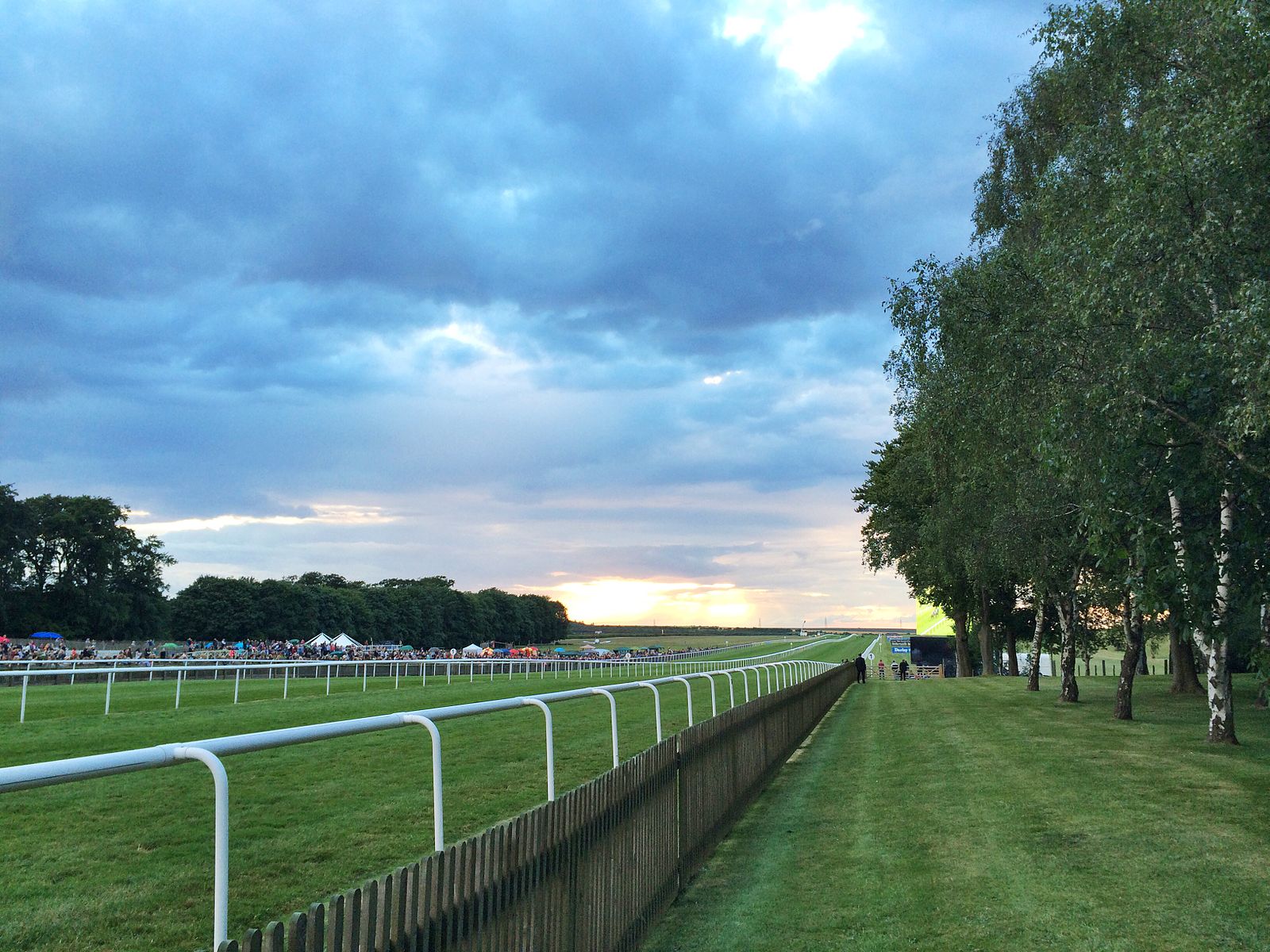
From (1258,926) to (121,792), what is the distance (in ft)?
33.9

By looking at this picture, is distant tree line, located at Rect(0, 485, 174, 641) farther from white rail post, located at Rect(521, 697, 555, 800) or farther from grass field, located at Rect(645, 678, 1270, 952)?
white rail post, located at Rect(521, 697, 555, 800)

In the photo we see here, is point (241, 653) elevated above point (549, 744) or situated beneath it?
situated beneath

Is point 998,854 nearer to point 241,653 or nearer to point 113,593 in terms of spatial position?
point 241,653

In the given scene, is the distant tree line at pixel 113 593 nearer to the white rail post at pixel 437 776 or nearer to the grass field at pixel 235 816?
the grass field at pixel 235 816

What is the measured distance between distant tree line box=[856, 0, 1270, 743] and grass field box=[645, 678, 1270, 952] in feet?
6.80

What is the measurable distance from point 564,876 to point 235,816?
19.9 feet

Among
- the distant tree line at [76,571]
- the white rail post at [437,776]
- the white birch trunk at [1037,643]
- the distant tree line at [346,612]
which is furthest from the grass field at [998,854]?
the distant tree line at [346,612]

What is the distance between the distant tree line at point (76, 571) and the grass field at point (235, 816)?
72920 mm

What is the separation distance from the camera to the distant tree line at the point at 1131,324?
38.7ft

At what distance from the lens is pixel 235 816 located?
980 centimetres

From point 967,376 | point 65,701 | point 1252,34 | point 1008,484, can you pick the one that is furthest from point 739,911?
point 65,701

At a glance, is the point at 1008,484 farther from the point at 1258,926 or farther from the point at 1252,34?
the point at 1258,926

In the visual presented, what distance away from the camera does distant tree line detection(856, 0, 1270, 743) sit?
11.8 metres

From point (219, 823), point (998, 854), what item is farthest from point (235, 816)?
point (219, 823)
